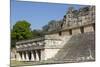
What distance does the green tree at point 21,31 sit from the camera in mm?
2129

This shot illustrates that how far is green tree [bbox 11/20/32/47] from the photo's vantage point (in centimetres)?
213

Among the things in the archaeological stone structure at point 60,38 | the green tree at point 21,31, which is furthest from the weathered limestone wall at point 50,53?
the green tree at point 21,31

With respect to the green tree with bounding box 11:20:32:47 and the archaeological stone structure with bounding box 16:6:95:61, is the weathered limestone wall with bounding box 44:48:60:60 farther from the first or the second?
the green tree with bounding box 11:20:32:47

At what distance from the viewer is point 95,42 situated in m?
2.48

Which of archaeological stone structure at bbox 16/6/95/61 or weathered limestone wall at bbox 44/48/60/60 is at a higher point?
archaeological stone structure at bbox 16/6/95/61

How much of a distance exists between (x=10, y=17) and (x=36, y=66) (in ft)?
1.62

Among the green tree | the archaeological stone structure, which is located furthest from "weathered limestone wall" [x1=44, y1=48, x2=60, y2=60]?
the green tree

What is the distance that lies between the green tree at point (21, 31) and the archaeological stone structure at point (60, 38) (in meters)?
0.05

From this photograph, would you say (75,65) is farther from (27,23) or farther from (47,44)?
(27,23)

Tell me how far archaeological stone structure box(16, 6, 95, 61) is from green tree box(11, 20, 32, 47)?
0.05 meters

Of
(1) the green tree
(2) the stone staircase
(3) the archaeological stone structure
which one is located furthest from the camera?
(2) the stone staircase

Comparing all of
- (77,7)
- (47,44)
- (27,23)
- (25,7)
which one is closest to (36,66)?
(47,44)

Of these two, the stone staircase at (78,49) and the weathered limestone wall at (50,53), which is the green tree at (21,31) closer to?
the weathered limestone wall at (50,53)

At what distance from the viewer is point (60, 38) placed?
7.68 ft
